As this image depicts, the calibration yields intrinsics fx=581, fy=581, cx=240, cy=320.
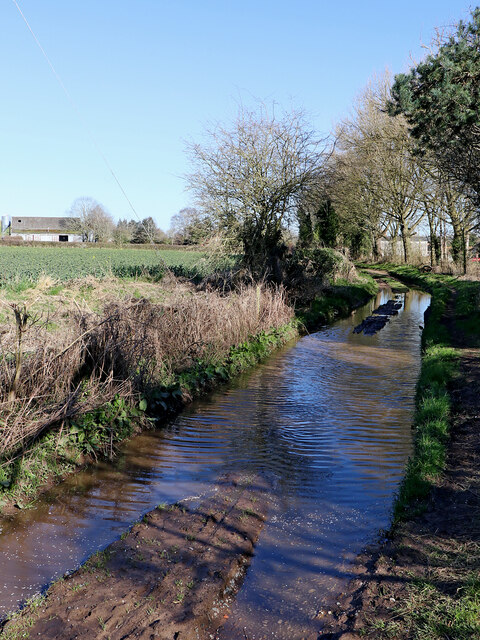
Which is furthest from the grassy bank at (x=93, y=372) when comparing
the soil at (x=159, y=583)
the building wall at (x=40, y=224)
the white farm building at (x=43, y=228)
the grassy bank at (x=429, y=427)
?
the building wall at (x=40, y=224)

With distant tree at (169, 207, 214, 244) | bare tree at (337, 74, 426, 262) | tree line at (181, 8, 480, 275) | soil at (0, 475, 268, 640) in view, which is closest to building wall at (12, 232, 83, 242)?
bare tree at (337, 74, 426, 262)

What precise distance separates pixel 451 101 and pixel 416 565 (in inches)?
596

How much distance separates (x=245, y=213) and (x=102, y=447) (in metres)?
Result: 16.1

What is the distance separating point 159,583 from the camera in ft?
16.1

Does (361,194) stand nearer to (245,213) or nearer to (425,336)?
(245,213)

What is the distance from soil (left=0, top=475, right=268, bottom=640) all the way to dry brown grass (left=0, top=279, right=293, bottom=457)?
219 centimetres

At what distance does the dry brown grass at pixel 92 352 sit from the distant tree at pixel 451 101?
8.86 metres

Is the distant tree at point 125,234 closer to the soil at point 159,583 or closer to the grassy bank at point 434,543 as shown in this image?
the grassy bank at point 434,543

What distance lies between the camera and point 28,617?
448 cm

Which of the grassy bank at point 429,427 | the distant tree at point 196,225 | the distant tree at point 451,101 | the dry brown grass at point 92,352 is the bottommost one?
the grassy bank at point 429,427

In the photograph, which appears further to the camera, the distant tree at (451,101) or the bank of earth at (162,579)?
the distant tree at (451,101)

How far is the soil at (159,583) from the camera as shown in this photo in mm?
4352

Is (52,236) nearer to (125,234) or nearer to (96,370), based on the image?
(125,234)

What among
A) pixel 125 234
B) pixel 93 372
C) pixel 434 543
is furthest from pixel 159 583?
pixel 125 234
